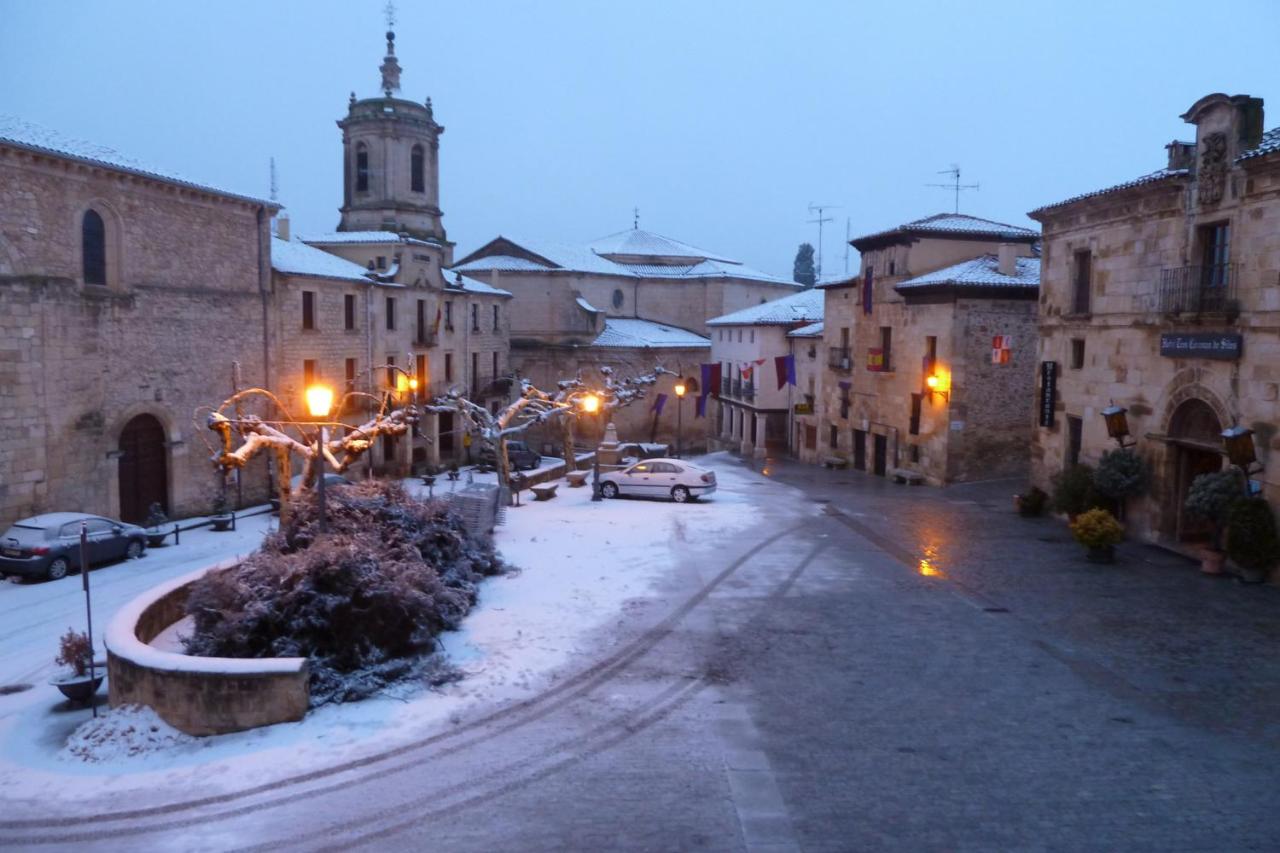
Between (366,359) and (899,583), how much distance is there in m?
Result: 27.5

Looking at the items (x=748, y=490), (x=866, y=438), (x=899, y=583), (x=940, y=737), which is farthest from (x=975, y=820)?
(x=866, y=438)

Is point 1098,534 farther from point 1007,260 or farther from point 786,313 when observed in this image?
point 786,313

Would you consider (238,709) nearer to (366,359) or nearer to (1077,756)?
(1077,756)

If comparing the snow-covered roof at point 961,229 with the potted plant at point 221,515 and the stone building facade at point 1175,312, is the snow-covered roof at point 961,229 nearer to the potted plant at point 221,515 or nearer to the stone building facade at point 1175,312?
the stone building facade at point 1175,312

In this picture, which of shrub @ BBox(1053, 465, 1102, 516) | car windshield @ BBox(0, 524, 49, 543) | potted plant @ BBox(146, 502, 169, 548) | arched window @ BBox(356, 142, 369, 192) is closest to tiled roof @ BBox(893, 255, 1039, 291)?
shrub @ BBox(1053, 465, 1102, 516)

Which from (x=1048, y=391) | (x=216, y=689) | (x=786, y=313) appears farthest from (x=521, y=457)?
(x=216, y=689)

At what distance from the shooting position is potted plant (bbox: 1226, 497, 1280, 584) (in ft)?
51.6

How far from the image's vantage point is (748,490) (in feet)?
97.6

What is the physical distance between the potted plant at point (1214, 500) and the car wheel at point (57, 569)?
22455 mm

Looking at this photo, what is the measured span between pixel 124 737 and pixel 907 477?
2674 cm

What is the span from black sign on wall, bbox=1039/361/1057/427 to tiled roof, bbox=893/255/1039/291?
21.3 ft

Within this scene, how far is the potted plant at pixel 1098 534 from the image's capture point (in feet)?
58.3

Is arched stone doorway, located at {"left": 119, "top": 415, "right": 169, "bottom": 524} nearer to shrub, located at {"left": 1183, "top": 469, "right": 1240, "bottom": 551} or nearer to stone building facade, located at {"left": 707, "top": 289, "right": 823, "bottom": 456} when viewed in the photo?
shrub, located at {"left": 1183, "top": 469, "right": 1240, "bottom": 551}

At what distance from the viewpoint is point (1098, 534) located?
1778 centimetres
